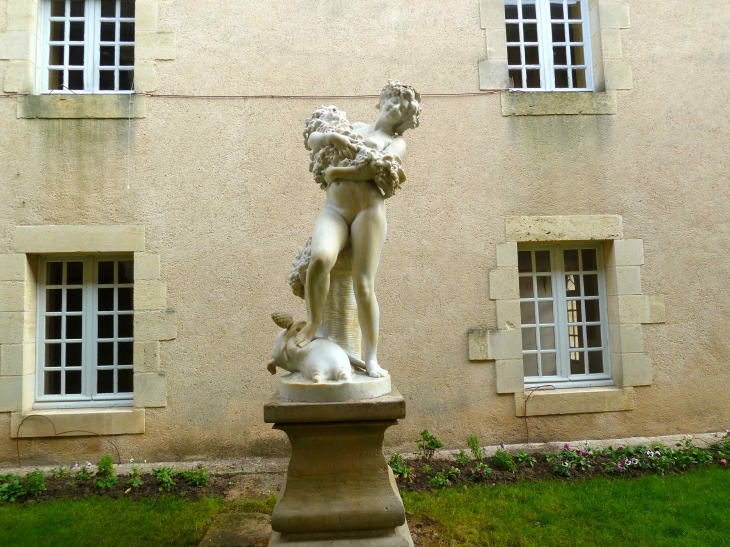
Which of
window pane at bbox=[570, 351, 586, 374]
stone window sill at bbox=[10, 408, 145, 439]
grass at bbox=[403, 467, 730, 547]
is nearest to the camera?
grass at bbox=[403, 467, 730, 547]

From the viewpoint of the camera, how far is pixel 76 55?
4785mm

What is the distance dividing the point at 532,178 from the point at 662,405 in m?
2.29

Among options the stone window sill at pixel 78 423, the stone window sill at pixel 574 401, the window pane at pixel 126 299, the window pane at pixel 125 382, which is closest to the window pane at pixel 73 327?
the window pane at pixel 126 299

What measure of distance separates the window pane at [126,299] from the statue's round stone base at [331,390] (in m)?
2.77

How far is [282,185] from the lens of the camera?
4.50 meters

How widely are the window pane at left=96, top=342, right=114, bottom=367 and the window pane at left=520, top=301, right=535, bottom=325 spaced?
3669 mm

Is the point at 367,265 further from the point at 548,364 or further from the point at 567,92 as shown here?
the point at 567,92

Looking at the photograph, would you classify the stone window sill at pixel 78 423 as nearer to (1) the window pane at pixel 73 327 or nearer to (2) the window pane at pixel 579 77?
(1) the window pane at pixel 73 327

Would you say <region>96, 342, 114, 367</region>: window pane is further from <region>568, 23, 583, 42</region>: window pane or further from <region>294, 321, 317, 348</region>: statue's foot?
<region>568, 23, 583, 42</region>: window pane

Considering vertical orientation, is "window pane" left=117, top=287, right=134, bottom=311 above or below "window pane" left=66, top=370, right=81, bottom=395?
above

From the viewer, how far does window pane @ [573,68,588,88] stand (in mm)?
5070

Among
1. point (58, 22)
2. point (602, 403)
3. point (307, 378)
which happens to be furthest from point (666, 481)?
point (58, 22)

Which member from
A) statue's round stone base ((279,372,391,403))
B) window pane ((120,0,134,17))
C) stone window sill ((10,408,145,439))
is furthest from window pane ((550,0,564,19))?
stone window sill ((10,408,145,439))

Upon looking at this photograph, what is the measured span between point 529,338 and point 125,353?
3615 mm
